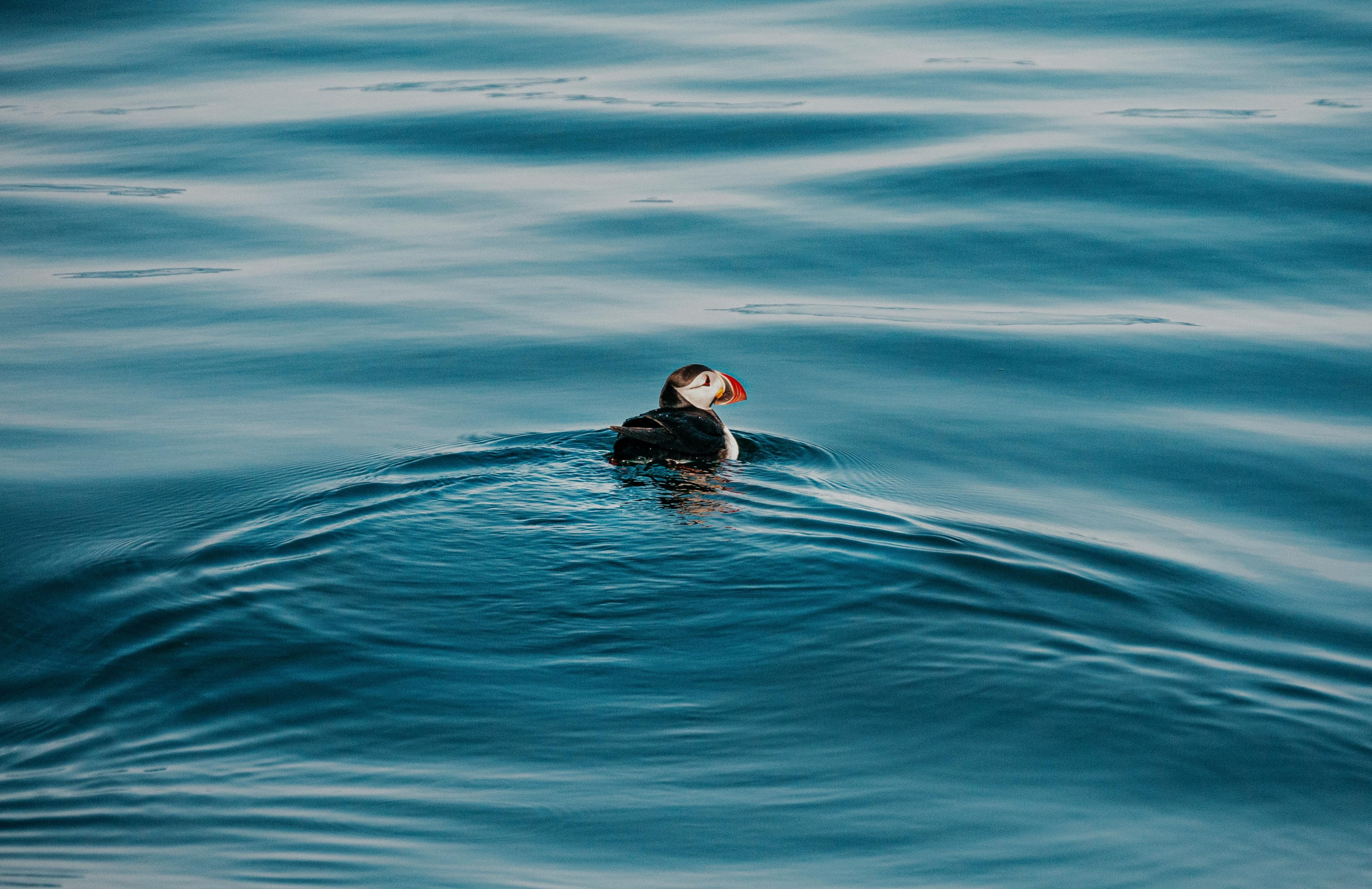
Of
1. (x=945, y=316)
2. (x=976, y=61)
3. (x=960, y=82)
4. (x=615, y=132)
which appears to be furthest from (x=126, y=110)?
(x=945, y=316)

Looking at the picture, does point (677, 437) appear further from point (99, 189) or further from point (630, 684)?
point (99, 189)

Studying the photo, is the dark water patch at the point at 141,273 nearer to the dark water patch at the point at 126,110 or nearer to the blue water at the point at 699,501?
the blue water at the point at 699,501

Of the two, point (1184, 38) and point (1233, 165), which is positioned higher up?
point (1184, 38)

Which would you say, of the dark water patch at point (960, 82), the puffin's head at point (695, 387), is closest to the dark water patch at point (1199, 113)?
the dark water patch at point (960, 82)

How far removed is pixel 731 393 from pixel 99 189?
8621mm

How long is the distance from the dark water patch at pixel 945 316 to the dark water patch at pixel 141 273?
4.24 meters

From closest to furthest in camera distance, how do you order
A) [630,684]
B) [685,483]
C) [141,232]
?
[630,684] → [685,483] → [141,232]

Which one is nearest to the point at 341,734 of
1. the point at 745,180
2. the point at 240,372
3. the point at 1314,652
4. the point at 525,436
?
the point at 525,436

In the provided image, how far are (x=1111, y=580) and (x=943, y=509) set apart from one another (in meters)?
1.01

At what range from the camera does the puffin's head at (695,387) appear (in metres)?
7.53

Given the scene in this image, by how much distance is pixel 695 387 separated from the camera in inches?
297

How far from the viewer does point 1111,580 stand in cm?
573

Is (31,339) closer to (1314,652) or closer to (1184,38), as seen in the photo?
(1314,652)

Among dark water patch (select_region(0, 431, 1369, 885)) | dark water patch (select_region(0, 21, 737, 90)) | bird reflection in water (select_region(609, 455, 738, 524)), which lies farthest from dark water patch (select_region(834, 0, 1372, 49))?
dark water patch (select_region(0, 431, 1369, 885))
